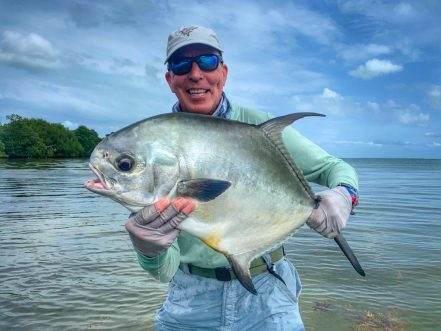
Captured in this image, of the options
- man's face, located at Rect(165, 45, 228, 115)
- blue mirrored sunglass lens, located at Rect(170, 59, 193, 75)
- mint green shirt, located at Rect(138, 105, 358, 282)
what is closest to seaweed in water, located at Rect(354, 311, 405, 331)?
mint green shirt, located at Rect(138, 105, 358, 282)

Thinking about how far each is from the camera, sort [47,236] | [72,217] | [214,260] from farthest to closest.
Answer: [72,217], [47,236], [214,260]

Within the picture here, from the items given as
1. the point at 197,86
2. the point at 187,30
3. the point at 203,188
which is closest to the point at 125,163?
the point at 203,188

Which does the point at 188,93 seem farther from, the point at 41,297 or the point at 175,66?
the point at 41,297

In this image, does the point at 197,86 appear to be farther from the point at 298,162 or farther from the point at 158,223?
the point at 158,223

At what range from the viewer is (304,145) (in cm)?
358

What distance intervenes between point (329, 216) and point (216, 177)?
2.91 ft

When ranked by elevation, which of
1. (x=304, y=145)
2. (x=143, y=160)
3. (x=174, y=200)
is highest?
(x=304, y=145)

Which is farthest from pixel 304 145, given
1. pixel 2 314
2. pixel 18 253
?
pixel 18 253

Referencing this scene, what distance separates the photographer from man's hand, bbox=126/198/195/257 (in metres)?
2.56

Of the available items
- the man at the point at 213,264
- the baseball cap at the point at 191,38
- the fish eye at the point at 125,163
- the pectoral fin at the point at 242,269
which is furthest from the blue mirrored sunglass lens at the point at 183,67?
the pectoral fin at the point at 242,269

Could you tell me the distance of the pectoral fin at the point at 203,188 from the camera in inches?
98.7

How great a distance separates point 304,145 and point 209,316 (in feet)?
5.17

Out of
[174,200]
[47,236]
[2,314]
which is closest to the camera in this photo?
[174,200]

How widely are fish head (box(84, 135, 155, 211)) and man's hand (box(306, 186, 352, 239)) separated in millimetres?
1136
